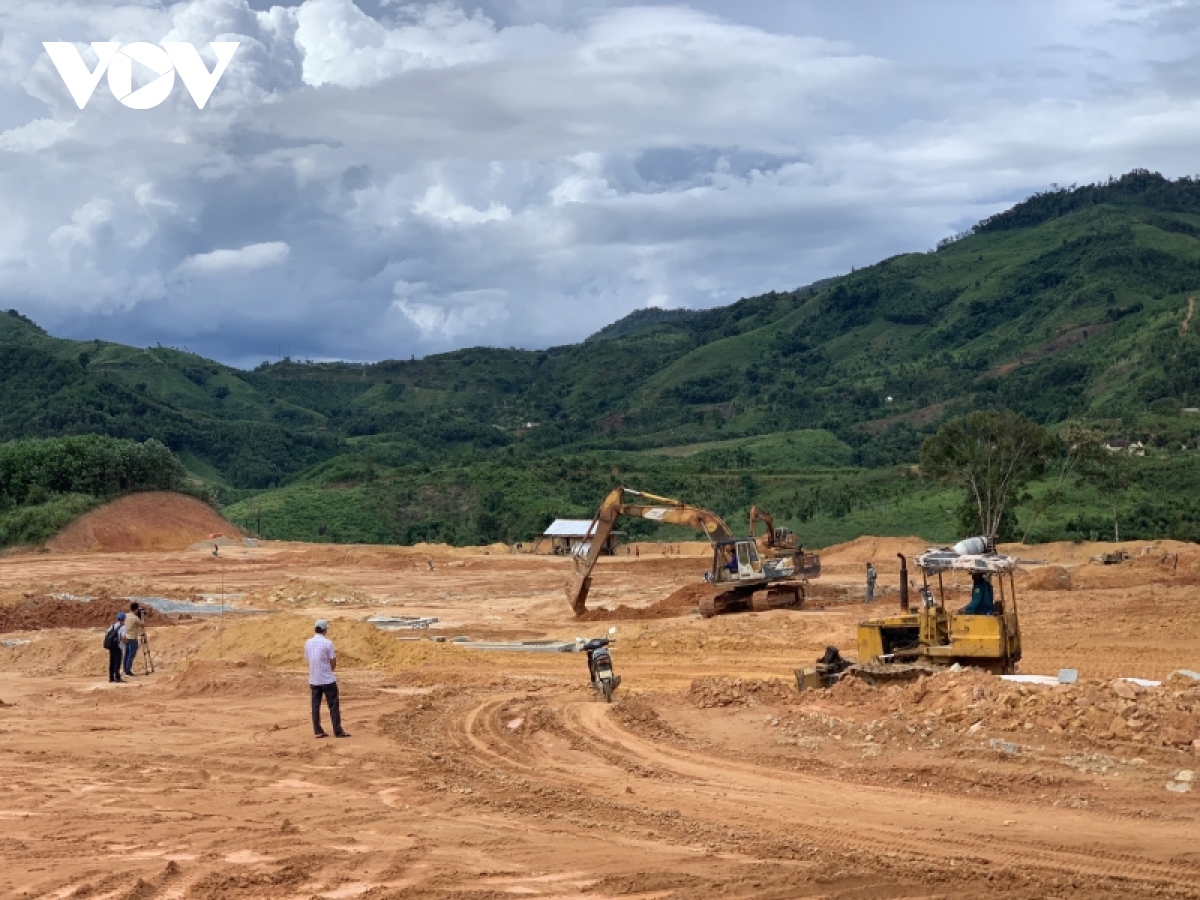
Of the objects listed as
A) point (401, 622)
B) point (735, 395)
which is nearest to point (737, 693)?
point (401, 622)

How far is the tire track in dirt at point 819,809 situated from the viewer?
969 centimetres

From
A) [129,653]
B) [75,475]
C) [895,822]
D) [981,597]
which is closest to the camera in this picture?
[895,822]

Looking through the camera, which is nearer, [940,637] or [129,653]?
[940,637]

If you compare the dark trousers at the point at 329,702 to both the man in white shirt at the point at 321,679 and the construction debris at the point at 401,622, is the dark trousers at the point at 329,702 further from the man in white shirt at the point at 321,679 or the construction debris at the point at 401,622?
the construction debris at the point at 401,622

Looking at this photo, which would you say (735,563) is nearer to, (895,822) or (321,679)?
(321,679)

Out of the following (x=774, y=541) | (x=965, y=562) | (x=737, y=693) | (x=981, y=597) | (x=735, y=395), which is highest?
(x=735, y=395)

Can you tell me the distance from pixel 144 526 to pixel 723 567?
42751 mm

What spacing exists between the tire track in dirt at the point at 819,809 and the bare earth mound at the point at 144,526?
50.4 metres

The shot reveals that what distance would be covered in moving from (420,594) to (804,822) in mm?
30501

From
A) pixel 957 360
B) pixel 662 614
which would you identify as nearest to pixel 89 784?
pixel 662 614

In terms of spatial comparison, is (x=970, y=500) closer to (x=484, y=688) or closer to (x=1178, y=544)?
(x=1178, y=544)

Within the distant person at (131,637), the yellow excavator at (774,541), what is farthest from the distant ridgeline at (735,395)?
the distant person at (131,637)

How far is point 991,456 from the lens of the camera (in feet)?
151

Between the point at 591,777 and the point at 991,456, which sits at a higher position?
the point at 991,456
